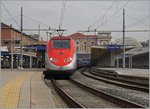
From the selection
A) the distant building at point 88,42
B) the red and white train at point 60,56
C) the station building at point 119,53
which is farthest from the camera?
the distant building at point 88,42

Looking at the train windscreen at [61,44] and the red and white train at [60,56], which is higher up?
the train windscreen at [61,44]

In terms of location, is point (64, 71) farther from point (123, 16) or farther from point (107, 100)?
point (123, 16)

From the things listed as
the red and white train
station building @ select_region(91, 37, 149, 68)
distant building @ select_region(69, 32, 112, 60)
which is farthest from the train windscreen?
distant building @ select_region(69, 32, 112, 60)

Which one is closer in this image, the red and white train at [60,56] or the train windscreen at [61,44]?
the red and white train at [60,56]

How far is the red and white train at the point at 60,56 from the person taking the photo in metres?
27.2

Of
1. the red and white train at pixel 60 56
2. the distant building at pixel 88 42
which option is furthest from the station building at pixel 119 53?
the red and white train at pixel 60 56

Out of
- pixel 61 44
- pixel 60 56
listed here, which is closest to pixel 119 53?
pixel 61 44

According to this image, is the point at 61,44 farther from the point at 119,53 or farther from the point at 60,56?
the point at 119,53

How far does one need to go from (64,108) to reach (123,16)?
130 feet

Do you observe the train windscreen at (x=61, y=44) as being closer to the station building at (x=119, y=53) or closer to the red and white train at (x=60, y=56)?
the red and white train at (x=60, y=56)

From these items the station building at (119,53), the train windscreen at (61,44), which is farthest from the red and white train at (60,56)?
the station building at (119,53)

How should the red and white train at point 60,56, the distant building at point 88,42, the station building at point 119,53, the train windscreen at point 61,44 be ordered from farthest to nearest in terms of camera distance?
1. the distant building at point 88,42
2. the station building at point 119,53
3. the train windscreen at point 61,44
4. the red and white train at point 60,56

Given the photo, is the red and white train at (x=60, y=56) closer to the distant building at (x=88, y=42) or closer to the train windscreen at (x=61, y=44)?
the train windscreen at (x=61, y=44)

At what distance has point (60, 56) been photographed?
2731 centimetres
